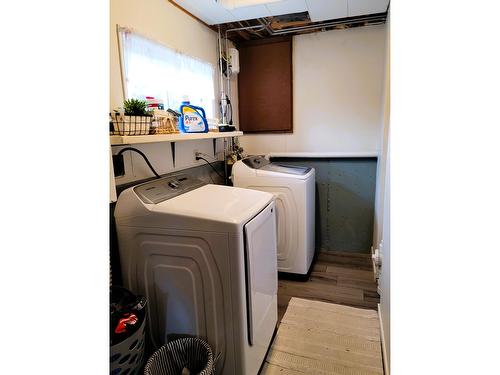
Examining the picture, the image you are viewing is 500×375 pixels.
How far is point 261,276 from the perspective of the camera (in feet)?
5.35

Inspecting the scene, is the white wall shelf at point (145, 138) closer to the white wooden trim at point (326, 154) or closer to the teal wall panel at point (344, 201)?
the white wooden trim at point (326, 154)

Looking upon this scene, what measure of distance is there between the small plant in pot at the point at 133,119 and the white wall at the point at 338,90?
2.05 meters

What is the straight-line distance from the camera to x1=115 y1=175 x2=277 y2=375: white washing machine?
1361 millimetres

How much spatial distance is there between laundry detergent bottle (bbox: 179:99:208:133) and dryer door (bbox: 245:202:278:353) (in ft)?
2.58

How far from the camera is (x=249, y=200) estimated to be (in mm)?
1639

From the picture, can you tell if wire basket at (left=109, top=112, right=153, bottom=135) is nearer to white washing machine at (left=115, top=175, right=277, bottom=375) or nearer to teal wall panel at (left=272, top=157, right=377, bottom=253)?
white washing machine at (left=115, top=175, right=277, bottom=375)

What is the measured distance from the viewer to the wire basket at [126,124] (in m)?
1.44

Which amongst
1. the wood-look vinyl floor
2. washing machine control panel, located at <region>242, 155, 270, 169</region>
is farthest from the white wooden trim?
the wood-look vinyl floor

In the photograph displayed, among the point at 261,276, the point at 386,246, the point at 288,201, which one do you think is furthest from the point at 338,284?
the point at 261,276

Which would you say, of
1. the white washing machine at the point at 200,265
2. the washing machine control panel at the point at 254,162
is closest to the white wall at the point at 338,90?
the washing machine control panel at the point at 254,162

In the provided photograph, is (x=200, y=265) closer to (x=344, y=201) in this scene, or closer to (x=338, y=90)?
(x=344, y=201)
